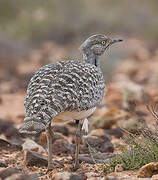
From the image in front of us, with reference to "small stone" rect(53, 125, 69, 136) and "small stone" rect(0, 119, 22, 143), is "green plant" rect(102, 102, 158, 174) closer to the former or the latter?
"small stone" rect(0, 119, 22, 143)

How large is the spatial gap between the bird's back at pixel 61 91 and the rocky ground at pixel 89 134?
1.60 feet

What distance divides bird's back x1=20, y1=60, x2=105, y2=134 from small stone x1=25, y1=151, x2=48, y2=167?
78 centimetres

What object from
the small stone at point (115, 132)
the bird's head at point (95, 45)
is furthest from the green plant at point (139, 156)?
the small stone at point (115, 132)

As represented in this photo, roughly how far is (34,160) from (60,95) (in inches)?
41.5

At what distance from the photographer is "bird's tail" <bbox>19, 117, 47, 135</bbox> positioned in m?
4.54

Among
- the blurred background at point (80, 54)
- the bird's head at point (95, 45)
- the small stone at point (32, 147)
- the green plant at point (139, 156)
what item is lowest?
the green plant at point (139, 156)

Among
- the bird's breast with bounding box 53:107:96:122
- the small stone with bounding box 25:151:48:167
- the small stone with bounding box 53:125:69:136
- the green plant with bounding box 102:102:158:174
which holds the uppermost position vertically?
the small stone with bounding box 53:125:69:136

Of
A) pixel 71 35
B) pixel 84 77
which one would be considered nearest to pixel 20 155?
pixel 84 77

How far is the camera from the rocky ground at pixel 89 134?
201 inches

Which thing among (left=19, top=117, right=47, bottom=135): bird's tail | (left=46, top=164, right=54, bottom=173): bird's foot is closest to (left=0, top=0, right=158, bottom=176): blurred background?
(left=46, top=164, right=54, bottom=173): bird's foot

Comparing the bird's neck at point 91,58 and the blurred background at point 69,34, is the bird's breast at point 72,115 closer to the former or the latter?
the bird's neck at point 91,58

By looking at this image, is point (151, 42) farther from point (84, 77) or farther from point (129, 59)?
point (84, 77)

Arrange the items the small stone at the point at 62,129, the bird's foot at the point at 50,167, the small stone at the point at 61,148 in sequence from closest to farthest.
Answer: the bird's foot at the point at 50,167, the small stone at the point at 61,148, the small stone at the point at 62,129

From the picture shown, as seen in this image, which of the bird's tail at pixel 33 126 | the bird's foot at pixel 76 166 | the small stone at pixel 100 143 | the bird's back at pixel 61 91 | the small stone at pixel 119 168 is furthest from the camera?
the small stone at pixel 100 143
